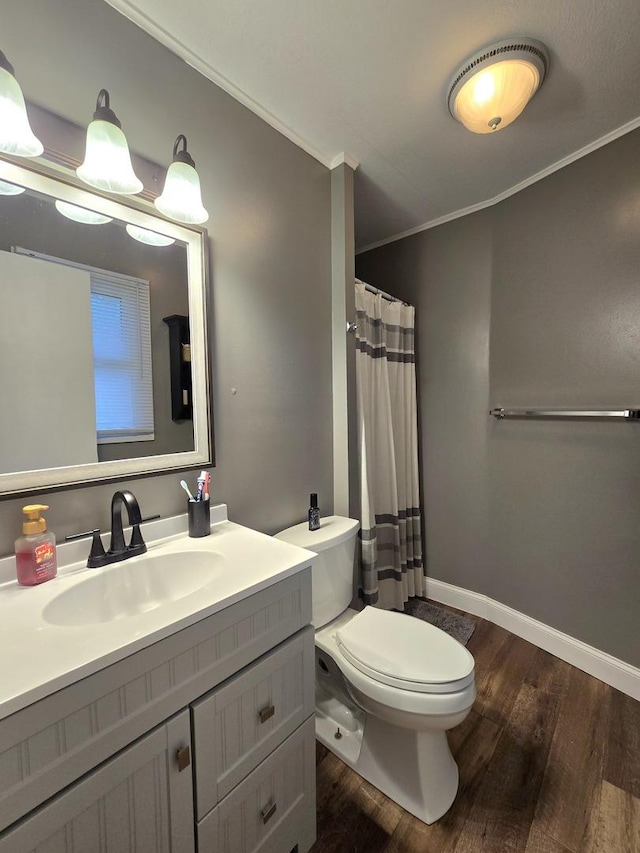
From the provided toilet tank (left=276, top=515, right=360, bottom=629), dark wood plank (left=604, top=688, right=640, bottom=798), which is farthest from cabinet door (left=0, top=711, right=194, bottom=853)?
dark wood plank (left=604, top=688, right=640, bottom=798)

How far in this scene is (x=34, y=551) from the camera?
0.83 metres

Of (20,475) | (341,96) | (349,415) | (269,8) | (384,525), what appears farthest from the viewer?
(384,525)

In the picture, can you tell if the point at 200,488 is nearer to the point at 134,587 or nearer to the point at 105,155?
the point at 134,587

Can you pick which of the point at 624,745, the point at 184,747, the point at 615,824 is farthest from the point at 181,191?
the point at 624,745

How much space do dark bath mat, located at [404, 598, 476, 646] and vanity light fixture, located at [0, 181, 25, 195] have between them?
2.44 metres

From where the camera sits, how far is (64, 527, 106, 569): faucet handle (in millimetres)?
928

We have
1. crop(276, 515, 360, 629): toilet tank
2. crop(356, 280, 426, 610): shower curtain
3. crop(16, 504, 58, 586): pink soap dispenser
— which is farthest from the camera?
crop(356, 280, 426, 610): shower curtain

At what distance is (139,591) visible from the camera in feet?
3.16

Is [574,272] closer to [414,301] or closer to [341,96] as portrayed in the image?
[414,301]

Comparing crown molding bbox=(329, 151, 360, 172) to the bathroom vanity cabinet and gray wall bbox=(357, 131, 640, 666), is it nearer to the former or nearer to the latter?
gray wall bbox=(357, 131, 640, 666)

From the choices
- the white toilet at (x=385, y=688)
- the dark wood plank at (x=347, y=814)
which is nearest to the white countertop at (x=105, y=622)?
the white toilet at (x=385, y=688)

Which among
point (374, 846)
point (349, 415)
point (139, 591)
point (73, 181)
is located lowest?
point (374, 846)

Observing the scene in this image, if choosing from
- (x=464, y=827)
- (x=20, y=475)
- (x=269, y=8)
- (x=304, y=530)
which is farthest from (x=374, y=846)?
(x=269, y=8)

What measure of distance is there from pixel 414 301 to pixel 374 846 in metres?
2.42
